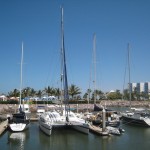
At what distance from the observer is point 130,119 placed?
143 ft

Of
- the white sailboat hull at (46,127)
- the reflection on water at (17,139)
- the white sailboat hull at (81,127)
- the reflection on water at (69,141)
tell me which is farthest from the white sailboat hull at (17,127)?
the white sailboat hull at (81,127)

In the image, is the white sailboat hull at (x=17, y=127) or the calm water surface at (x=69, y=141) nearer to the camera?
the calm water surface at (x=69, y=141)

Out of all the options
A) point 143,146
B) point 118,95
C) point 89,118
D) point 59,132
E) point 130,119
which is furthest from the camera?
point 118,95

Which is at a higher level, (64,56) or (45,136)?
(64,56)

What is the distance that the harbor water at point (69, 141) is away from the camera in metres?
26.2

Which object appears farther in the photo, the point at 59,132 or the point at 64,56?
the point at 64,56

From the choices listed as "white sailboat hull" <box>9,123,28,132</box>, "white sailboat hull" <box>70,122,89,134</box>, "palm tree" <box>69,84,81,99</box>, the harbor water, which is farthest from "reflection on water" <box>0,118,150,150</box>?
"palm tree" <box>69,84,81,99</box>

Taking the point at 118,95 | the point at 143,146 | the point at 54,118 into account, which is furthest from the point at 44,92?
the point at 143,146

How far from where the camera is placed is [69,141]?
28797 mm

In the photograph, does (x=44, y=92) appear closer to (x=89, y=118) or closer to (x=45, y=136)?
(x=89, y=118)

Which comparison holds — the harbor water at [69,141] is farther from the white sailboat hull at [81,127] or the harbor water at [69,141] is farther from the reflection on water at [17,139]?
the white sailboat hull at [81,127]

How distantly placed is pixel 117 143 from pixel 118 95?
137005 millimetres

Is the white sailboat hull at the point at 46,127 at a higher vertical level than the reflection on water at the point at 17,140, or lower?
higher

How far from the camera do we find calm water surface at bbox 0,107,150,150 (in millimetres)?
26186
